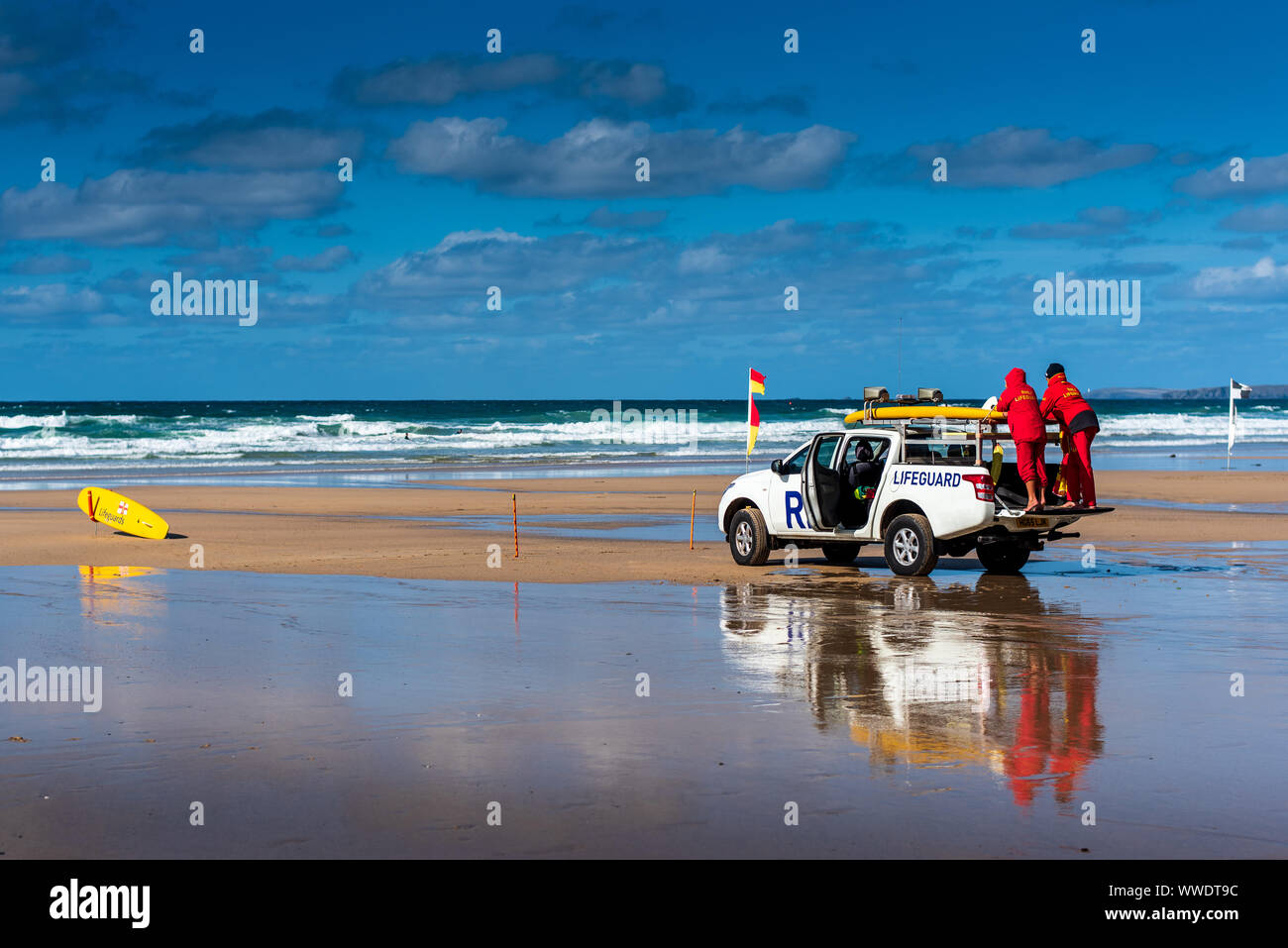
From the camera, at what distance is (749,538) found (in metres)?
18.6

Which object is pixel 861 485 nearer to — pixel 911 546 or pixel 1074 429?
pixel 911 546

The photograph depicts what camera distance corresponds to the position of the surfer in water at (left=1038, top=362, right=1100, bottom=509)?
16.5 meters

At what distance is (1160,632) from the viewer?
12.6 m

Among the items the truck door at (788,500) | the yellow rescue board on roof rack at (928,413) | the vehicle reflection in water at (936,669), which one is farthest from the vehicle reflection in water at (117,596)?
the yellow rescue board on roof rack at (928,413)

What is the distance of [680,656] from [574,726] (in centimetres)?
268

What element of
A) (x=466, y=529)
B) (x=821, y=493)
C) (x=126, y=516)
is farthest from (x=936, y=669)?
(x=126, y=516)

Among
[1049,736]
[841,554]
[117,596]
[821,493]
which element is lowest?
[1049,736]

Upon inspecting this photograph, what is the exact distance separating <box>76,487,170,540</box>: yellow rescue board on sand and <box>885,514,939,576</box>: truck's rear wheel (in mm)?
11286

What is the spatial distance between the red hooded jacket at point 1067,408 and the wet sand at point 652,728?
2434 mm

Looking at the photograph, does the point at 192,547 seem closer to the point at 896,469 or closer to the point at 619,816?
the point at 896,469

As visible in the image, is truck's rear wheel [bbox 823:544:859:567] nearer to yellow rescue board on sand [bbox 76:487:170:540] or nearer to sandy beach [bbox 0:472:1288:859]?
sandy beach [bbox 0:472:1288:859]

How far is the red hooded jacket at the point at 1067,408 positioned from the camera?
16.5 metres

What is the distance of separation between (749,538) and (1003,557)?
323 cm
